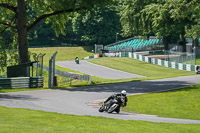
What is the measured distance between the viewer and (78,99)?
→ 28469 mm

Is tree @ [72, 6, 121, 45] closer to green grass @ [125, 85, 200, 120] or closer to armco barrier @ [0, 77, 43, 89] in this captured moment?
armco barrier @ [0, 77, 43, 89]

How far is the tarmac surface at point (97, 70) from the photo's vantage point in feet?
185

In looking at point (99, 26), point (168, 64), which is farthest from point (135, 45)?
point (168, 64)

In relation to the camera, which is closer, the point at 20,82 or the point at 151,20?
the point at 20,82

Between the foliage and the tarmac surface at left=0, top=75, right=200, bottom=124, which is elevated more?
the foliage

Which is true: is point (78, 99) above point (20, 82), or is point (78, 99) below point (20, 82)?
below

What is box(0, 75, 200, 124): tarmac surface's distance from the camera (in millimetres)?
21698

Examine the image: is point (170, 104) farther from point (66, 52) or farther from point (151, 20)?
point (66, 52)

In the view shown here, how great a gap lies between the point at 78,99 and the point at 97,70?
114ft

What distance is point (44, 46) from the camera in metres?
117

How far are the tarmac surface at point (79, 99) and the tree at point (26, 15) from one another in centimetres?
729

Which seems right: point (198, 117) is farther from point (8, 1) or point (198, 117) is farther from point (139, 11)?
point (139, 11)

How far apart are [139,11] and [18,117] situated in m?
63.5

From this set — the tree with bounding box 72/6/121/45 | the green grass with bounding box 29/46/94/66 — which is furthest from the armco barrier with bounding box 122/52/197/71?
the tree with bounding box 72/6/121/45
